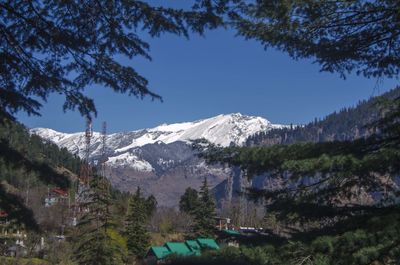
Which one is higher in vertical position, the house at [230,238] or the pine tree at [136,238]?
the house at [230,238]

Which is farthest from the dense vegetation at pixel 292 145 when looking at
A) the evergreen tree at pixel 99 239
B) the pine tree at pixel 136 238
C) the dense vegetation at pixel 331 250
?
the pine tree at pixel 136 238

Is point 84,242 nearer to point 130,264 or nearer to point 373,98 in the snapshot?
point 130,264

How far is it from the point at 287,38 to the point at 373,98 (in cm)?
167

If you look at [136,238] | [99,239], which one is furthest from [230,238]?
[136,238]

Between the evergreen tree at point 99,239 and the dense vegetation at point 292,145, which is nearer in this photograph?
the dense vegetation at point 292,145

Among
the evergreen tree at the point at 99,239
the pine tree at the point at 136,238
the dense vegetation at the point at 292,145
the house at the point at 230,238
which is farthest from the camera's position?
the pine tree at the point at 136,238

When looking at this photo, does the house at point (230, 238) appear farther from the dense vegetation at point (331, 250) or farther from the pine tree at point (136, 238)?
the pine tree at point (136, 238)

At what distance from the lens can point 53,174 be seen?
6.54m

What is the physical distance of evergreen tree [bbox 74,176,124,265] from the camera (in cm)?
3184

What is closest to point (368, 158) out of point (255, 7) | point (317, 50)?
point (317, 50)

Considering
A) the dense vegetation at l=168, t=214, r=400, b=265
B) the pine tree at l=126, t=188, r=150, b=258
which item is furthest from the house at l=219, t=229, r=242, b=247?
the pine tree at l=126, t=188, r=150, b=258

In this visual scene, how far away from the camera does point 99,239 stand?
3222 centimetres

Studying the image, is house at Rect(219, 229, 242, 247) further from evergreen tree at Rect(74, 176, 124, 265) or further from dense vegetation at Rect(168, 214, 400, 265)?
evergreen tree at Rect(74, 176, 124, 265)

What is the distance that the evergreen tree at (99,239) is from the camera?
31844 mm
